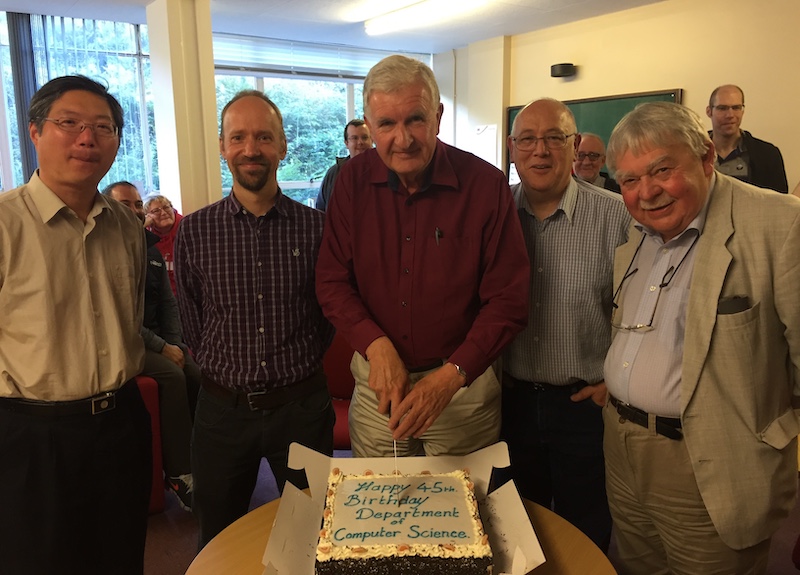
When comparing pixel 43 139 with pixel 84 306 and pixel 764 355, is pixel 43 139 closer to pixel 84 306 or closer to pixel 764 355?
pixel 84 306

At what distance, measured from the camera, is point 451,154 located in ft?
5.56

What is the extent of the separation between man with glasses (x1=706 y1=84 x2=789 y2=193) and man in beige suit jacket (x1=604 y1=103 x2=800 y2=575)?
10.3 feet

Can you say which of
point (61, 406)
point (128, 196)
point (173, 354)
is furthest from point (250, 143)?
point (128, 196)

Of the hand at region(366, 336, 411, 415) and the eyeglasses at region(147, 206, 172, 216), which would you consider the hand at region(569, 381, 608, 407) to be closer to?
the hand at region(366, 336, 411, 415)

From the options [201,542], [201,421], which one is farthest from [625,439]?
[201,542]

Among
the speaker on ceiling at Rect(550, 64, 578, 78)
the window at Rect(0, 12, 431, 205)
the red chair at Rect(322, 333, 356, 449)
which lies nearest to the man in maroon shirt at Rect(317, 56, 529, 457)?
the red chair at Rect(322, 333, 356, 449)

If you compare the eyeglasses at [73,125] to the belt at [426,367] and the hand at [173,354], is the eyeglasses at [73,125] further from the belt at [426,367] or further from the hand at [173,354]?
the hand at [173,354]

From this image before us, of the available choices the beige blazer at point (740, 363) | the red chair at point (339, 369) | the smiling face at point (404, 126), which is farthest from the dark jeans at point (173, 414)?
the beige blazer at point (740, 363)

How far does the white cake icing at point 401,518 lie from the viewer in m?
1.19

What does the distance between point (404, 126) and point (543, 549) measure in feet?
3.56

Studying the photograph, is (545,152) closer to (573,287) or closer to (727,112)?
(573,287)

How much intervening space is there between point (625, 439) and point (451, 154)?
2.92ft

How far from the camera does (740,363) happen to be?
1323mm

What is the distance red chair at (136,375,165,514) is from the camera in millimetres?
2914
